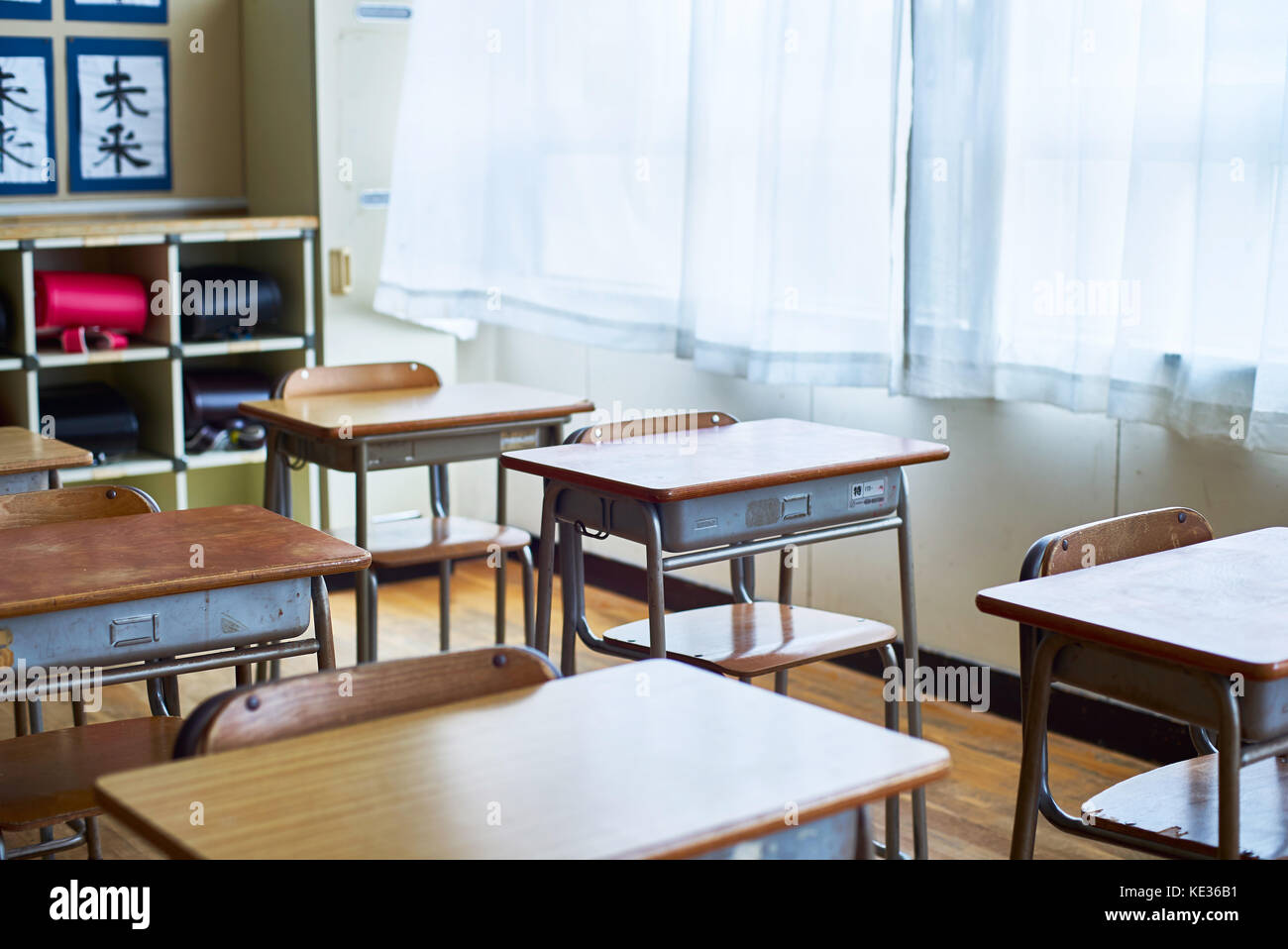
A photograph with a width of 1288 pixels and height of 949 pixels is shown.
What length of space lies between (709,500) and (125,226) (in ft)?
7.93

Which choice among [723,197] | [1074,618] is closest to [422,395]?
[723,197]

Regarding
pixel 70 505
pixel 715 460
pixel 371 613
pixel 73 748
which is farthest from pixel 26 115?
pixel 73 748

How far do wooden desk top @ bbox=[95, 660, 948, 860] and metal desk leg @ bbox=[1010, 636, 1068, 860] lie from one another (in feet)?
1.53

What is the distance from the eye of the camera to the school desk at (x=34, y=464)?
9.62ft

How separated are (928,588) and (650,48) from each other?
5.56 feet

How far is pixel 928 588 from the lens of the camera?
3.73 metres

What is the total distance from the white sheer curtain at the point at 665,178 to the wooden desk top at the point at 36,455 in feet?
5.41

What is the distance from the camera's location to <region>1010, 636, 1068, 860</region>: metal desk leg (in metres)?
1.87

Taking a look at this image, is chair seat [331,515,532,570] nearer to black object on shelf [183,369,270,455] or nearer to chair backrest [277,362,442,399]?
chair backrest [277,362,442,399]

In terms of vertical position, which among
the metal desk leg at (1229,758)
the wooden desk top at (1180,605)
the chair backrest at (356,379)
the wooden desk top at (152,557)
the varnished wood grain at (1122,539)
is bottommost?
the metal desk leg at (1229,758)

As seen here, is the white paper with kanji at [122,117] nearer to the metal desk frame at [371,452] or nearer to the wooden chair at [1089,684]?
the metal desk frame at [371,452]

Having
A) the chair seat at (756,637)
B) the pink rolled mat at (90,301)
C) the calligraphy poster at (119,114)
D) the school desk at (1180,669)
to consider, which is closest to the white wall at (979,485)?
the chair seat at (756,637)
